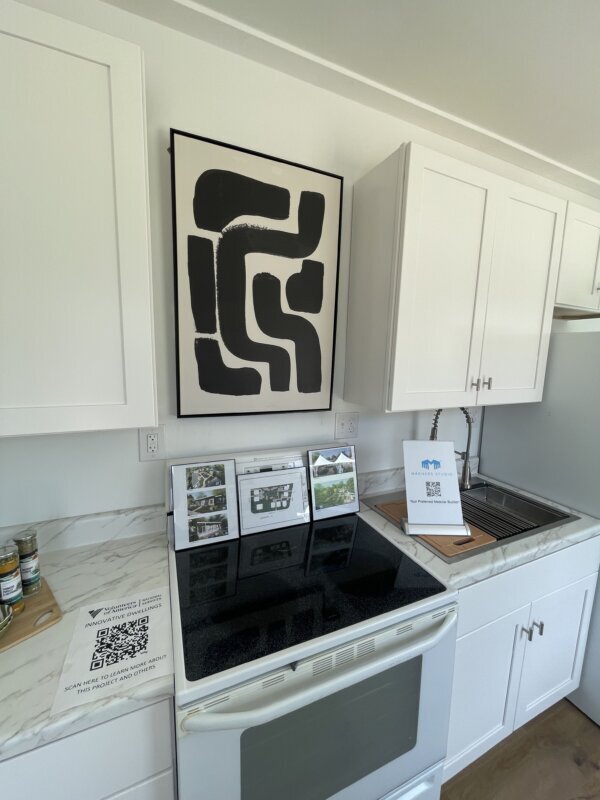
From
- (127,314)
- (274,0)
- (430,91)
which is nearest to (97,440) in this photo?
(127,314)

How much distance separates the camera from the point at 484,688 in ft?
3.85

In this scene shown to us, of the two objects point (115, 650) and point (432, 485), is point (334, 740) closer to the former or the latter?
point (115, 650)

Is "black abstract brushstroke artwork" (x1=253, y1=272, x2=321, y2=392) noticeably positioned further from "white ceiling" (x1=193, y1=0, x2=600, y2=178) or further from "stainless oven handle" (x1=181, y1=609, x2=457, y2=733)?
"stainless oven handle" (x1=181, y1=609, x2=457, y2=733)

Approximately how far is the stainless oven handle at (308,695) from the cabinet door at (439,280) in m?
0.67

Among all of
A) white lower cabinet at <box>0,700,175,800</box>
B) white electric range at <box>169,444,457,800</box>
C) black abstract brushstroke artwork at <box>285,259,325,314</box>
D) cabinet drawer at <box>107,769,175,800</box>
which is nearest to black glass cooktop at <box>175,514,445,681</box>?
white electric range at <box>169,444,457,800</box>

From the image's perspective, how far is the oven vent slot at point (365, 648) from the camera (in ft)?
2.64

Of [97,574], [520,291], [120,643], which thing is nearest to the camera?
[120,643]

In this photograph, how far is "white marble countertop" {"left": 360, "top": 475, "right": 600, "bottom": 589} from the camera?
1.04m

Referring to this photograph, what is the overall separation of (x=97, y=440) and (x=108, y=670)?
0.66 meters

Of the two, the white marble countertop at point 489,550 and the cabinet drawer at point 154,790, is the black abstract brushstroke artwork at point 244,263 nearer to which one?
the white marble countertop at point 489,550

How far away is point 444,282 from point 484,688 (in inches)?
→ 56.3

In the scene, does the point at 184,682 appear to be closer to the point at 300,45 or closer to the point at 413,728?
the point at 413,728

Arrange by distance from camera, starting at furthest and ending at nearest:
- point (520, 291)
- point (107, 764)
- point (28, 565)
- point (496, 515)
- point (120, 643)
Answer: point (496, 515) → point (520, 291) → point (28, 565) → point (120, 643) → point (107, 764)

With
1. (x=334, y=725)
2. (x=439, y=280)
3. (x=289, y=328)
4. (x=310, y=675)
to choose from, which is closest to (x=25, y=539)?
(x=310, y=675)
